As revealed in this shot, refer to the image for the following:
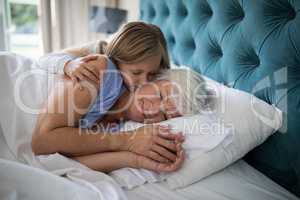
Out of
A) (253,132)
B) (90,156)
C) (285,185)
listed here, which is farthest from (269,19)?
(90,156)

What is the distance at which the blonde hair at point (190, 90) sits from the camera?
0.94 meters

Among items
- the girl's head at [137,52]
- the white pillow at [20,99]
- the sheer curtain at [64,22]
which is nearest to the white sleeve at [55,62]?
the white pillow at [20,99]

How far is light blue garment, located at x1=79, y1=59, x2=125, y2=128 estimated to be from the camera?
0.93 m

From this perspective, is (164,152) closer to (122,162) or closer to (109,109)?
(122,162)

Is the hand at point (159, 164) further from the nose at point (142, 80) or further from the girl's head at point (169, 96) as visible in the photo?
the nose at point (142, 80)

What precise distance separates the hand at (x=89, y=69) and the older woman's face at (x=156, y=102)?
148 mm

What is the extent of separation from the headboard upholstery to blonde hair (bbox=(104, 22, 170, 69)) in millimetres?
307

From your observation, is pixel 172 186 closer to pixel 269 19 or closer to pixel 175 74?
pixel 175 74

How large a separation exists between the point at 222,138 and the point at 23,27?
2279 mm

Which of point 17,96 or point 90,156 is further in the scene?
point 17,96

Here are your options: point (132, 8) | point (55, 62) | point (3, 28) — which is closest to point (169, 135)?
point (55, 62)

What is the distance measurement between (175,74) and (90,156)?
38 centimetres

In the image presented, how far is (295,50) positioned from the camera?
0.85m

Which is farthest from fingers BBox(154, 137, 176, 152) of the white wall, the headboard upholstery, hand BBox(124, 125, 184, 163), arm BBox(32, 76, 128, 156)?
the white wall
